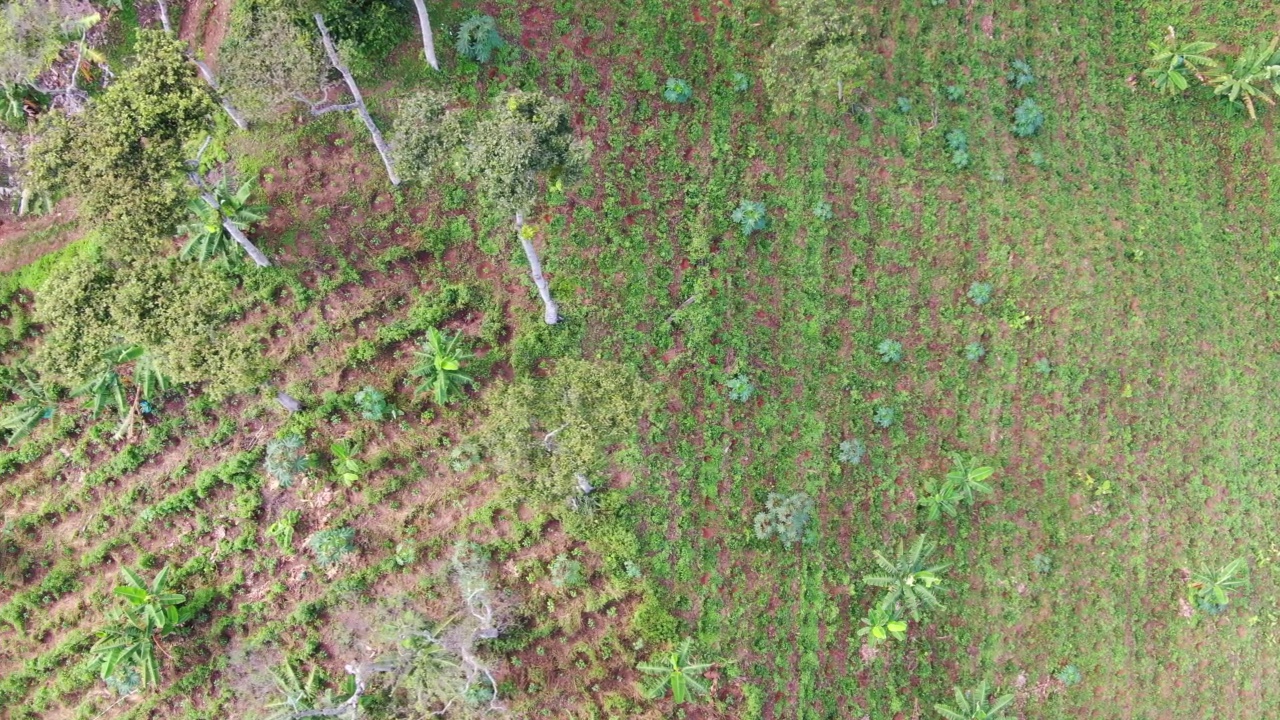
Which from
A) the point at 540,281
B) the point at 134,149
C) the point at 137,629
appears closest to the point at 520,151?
the point at 540,281

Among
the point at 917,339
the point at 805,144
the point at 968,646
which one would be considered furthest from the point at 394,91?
the point at 968,646

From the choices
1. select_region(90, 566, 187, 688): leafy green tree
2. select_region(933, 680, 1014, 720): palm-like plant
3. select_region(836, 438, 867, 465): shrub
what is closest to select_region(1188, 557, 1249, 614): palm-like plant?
select_region(933, 680, 1014, 720): palm-like plant

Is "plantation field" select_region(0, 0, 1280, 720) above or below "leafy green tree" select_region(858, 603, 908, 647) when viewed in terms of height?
above

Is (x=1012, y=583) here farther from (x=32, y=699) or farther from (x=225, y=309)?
(x=32, y=699)

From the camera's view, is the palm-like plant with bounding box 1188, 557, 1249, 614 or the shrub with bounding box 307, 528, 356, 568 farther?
the palm-like plant with bounding box 1188, 557, 1249, 614

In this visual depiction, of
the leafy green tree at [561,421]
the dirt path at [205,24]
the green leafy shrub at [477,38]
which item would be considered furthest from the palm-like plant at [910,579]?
the dirt path at [205,24]

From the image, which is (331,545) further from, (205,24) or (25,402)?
(205,24)

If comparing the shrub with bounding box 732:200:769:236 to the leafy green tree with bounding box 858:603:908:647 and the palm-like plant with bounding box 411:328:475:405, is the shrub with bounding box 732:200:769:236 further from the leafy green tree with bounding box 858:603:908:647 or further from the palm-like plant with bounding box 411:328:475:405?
the leafy green tree with bounding box 858:603:908:647
